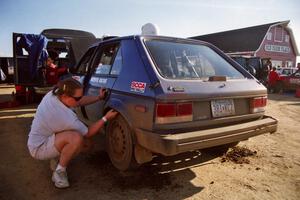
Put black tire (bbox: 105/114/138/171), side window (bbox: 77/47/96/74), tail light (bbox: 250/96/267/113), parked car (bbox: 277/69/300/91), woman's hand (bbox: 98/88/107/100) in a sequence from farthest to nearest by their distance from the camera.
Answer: parked car (bbox: 277/69/300/91)
side window (bbox: 77/47/96/74)
woman's hand (bbox: 98/88/107/100)
tail light (bbox: 250/96/267/113)
black tire (bbox: 105/114/138/171)

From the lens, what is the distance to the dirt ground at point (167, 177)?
3.02 meters

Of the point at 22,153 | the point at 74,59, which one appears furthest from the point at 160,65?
the point at 74,59

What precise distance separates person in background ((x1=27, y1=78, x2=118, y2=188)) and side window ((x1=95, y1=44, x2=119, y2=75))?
2.80ft

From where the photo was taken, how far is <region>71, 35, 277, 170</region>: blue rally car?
111 inches

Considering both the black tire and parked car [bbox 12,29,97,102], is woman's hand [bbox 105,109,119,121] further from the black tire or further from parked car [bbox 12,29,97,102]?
parked car [bbox 12,29,97,102]

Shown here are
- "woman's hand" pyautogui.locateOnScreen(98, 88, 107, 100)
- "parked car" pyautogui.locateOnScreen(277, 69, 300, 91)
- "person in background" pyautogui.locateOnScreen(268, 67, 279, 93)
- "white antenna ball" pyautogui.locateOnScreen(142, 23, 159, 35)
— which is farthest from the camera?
"person in background" pyautogui.locateOnScreen(268, 67, 279, 93)

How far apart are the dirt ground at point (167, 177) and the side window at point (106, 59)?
4.36ft

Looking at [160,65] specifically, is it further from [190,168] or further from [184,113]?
[190,168]

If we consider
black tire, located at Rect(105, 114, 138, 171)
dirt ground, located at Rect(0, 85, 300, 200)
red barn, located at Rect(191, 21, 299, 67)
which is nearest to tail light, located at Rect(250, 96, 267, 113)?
dirt ground, located at Rect(0, 85, 300, 200)

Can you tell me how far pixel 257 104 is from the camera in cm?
360

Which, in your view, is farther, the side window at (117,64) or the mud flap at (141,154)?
the side window at (117,64)

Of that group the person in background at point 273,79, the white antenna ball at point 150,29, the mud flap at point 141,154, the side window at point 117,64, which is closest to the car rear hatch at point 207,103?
the mud flap at point 141,154

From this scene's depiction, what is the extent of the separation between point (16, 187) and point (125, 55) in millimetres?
2030

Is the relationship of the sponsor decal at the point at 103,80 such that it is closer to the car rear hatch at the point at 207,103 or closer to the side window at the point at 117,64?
the side window at the point at 117,64
